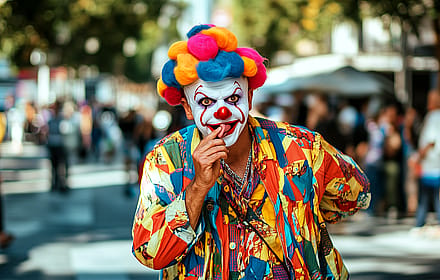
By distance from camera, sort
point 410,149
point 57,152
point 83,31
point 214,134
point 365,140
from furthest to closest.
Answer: point 83,31
point 57,152
point 365,140
point 410,149
point 214,134

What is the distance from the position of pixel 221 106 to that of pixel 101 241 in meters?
6.60

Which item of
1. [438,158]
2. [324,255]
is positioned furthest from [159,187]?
[438,158]

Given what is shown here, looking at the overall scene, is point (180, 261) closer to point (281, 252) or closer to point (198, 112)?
point (281, 252)

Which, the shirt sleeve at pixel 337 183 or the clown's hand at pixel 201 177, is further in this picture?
the shirt sleeve at pixel 337 183

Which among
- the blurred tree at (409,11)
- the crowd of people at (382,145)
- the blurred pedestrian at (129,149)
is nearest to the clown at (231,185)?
the blurred tree at (409,11)

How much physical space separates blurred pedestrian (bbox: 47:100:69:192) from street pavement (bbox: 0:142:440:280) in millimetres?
275

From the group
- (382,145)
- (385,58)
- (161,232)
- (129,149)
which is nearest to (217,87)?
(161,232)

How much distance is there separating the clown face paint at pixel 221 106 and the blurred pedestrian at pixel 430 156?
658cm

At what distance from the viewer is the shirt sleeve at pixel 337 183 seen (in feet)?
9.56

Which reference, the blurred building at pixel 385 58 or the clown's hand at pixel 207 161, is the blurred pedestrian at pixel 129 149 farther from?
the blurred building at pixel 385 58

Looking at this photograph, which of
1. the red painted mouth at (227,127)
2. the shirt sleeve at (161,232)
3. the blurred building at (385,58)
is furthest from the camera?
the blurred building at (385,58)

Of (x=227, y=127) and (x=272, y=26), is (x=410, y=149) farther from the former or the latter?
(x=272, y=26)

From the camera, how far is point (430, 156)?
9.38 metres

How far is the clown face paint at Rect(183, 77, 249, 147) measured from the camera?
2.91 metres
